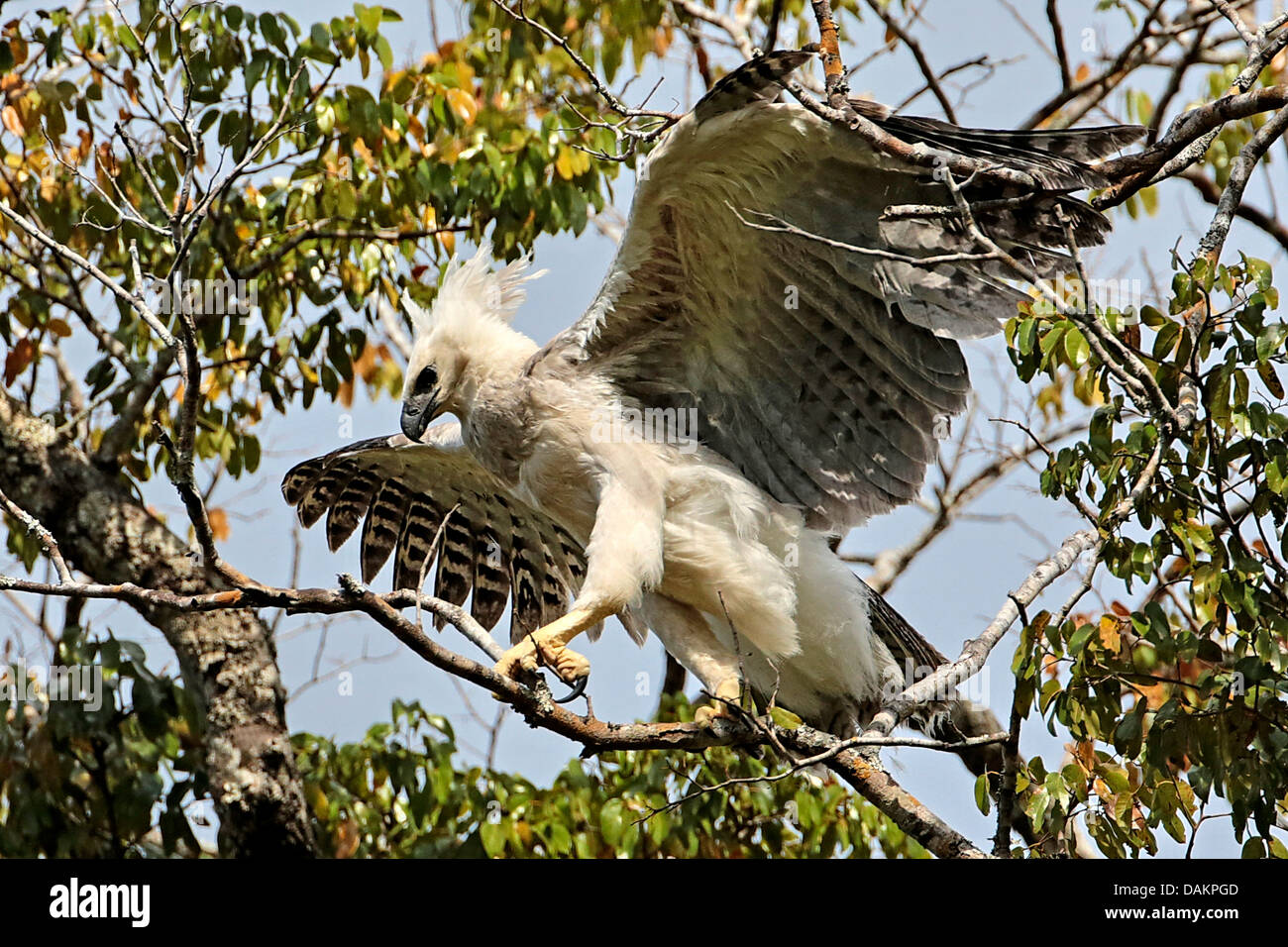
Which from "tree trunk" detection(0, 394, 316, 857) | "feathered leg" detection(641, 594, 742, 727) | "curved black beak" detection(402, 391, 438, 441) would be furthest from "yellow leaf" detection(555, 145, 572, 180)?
"tree trunk" detection(0, 394, 316, 857)

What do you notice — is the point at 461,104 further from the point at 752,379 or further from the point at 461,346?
the point at 752,379

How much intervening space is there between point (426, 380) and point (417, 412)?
0.11 metres

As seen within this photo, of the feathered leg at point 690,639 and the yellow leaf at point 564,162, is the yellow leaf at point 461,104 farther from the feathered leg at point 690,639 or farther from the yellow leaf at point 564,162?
the feathered leg at point 690,639

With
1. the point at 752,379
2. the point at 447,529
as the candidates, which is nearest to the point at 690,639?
the point at 752,379

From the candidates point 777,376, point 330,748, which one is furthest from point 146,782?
point 777,376

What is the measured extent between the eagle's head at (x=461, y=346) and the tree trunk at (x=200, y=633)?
5.53 ft

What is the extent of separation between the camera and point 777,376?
171 inches

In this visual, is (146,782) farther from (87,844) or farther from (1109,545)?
(1109,545)

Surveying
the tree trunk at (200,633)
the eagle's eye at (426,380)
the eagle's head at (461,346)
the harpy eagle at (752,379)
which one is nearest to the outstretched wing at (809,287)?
the harpy eagle at (752,379)

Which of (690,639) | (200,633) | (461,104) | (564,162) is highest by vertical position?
(461,104)

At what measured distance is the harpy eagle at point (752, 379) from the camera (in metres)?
3.63

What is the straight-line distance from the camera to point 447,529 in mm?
5703

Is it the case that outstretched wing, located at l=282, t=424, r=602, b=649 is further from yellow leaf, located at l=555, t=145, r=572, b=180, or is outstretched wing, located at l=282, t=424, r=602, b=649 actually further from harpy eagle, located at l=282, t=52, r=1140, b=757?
yellow leaf, located at l=555, t=145, r=572, b=180

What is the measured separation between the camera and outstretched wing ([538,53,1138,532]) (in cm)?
354
